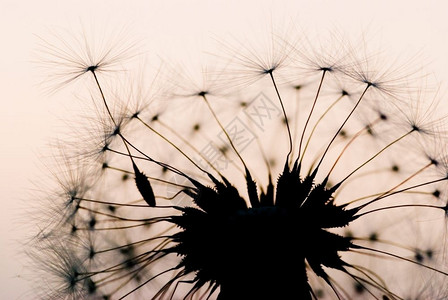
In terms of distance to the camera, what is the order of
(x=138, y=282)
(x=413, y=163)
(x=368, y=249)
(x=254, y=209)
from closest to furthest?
(x=254, y=209) → (x=368, y=249) → (x=138, y=282) → (x=413, y=163)

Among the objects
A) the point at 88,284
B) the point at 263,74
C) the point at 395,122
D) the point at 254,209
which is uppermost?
the point at 263,74

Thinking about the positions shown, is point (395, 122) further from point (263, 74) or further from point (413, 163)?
point (263, 74)

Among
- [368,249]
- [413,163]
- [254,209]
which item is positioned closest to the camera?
[254,209]

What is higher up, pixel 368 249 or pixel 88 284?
pixel 88 284

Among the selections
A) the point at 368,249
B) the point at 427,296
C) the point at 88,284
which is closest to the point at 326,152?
the point at 368,249

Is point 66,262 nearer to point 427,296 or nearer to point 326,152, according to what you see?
point 326,152

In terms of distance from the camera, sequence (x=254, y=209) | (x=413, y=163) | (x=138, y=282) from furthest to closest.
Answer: (x=413, y=163) → (x=138, y=282) → (x=254, y=209)

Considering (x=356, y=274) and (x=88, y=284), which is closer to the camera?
(x=356, y=274)

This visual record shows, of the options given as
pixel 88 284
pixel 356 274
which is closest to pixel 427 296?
pixel 356 274

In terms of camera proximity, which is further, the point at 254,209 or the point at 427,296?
the point at 427,296
